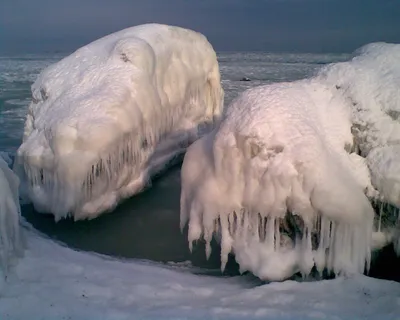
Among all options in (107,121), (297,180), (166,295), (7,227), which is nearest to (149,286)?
(166,295)

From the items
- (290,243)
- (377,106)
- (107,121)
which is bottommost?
(290,243)

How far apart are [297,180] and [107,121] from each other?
3.78 metres

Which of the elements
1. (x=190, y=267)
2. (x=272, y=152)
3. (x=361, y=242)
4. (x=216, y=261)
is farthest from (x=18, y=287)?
(x=361, y=242)

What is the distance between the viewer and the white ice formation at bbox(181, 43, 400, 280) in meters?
4.68

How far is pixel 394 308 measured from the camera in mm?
4055

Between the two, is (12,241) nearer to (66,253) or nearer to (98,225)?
(66,253)

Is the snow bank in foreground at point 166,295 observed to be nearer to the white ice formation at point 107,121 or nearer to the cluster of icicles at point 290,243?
the cluster of icicles at point 290,243

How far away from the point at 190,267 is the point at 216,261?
→ 0.38 m

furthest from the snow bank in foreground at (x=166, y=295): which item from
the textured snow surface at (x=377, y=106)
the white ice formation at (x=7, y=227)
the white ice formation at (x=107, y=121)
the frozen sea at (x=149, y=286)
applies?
the white ice formation at (x=107, y=121)

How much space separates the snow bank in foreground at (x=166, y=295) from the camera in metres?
4.02

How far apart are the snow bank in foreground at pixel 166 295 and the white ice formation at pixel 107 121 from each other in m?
2.06

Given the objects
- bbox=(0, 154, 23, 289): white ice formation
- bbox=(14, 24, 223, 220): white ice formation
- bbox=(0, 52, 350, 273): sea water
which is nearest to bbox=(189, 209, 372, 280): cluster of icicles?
bbox=(0, 52, 350, 273): sea water

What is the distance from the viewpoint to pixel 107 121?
723 cm

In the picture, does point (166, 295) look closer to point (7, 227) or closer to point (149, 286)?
point (149, 286)
